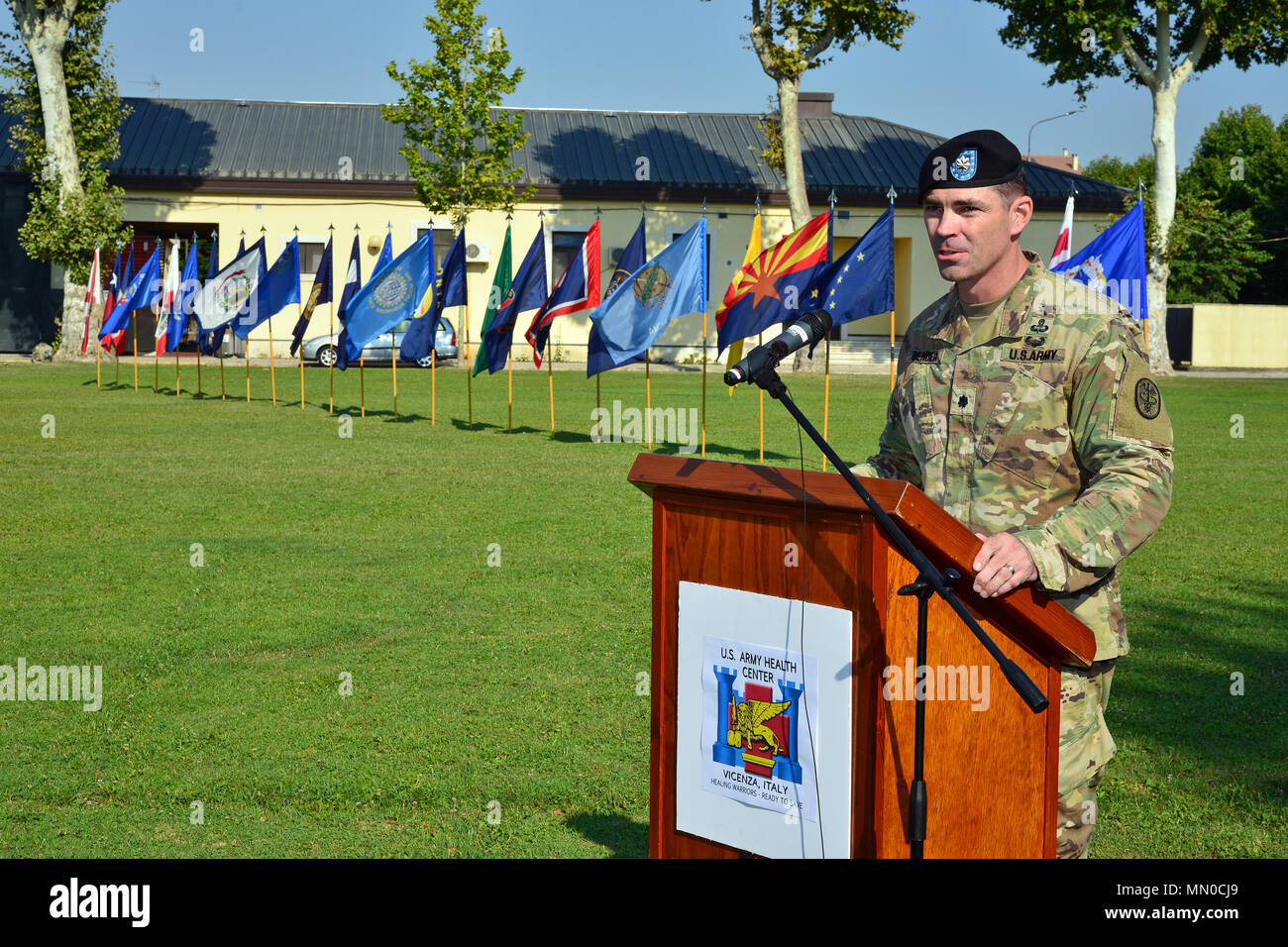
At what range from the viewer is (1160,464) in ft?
9.62

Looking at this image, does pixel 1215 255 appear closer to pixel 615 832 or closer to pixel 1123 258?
pixel 1123 258

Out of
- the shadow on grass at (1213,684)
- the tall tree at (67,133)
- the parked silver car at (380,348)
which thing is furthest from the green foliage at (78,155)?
the shadow on grass at (1213,684)

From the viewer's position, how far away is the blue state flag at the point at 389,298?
20938 millimetres

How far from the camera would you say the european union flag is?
68.2ft

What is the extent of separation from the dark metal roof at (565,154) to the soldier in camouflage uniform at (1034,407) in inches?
1536

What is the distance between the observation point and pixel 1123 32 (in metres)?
35.9

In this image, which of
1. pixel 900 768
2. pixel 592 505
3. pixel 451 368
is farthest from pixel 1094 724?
pixel 451 368

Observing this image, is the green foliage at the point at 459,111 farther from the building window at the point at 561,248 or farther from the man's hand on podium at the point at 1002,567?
the man's hand on podium at the point at 1002,567

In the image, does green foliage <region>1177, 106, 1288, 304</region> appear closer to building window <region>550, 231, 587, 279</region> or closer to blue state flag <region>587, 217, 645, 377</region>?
building window <region>550, 231, 587, 279</region>

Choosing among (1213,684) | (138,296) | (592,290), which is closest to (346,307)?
(592,290)

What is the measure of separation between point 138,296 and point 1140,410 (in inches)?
1050

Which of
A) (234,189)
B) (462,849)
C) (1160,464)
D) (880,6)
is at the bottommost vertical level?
(462,849)
